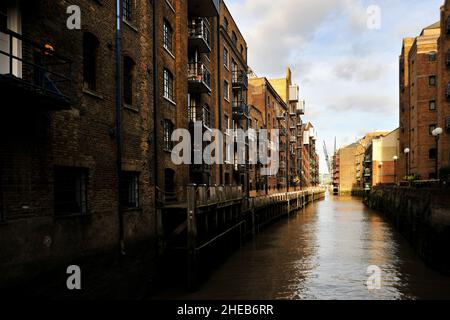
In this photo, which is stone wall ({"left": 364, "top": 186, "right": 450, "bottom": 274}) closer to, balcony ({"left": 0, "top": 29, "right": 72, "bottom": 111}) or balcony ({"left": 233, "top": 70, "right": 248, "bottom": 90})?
balcony ({"left": 0, "top": 29, "right": 72, "bottom": 111})

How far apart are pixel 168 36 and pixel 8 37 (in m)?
10.1

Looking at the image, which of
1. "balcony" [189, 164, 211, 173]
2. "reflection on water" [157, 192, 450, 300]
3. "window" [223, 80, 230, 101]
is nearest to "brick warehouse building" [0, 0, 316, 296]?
"balcony" [189, 164, 211, 173]

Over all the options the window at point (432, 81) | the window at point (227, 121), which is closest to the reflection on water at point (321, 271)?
the window at point (227, 121)

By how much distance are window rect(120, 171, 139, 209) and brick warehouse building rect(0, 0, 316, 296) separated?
0.12 ft

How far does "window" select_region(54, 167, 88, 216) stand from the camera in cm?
892

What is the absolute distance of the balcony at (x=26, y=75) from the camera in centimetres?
629

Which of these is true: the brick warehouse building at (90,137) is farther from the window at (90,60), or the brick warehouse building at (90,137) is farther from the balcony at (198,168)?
the balcony at (198,168)

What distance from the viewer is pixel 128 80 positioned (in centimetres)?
1280

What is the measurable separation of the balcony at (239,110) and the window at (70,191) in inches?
785

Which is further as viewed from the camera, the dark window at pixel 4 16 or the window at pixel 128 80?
the window at pixel 128 80

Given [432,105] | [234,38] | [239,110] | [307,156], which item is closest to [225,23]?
[234,38]

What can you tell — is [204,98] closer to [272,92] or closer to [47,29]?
[47,29]

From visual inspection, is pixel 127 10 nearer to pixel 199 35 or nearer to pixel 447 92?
pixel 199 35
